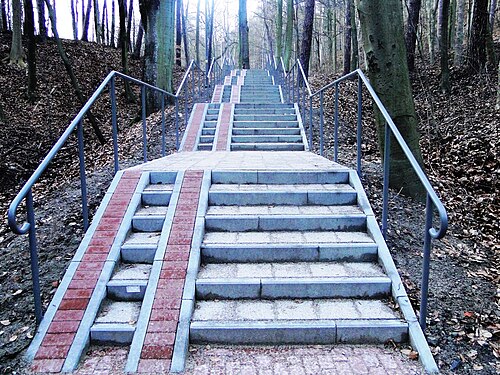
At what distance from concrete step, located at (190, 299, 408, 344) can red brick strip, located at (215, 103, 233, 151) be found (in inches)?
202

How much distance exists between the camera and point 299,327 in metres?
2.91

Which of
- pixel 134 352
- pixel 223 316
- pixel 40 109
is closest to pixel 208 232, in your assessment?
pixel 223 316

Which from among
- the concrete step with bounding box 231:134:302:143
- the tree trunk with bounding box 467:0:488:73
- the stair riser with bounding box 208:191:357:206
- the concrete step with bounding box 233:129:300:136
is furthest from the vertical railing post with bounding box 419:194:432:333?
the tree trunk with bounding box 467:0:488:73

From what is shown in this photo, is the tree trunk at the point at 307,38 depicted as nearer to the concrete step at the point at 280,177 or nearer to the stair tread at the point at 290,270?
the concrete step at the point at 280,177

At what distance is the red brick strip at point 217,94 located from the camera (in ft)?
42.3

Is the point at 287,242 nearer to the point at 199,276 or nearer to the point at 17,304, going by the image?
the point at 199,276

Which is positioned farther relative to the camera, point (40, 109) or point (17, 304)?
point (40, 109)

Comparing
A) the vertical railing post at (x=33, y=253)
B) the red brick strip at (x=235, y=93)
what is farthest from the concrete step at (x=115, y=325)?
the red brick strip at (x=235, y=93)

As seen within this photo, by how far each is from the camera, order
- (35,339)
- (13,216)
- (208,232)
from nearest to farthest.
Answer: (13,216) → (35,339) → (208,232)

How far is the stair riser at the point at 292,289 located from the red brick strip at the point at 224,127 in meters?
4.83

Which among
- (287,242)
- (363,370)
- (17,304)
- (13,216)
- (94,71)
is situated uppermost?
(94,71)

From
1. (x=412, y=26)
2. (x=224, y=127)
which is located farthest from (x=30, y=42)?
(x=412, y=26)

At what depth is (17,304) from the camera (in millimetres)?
3158

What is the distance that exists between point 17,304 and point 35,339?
465 mm
